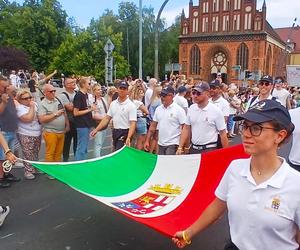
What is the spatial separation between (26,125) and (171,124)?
2565mm

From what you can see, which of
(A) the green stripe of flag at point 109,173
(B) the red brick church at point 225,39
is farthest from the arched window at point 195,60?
(A) the green stripe of flag at point 109,173

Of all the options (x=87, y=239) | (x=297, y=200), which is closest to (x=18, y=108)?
(x=87, y=239)

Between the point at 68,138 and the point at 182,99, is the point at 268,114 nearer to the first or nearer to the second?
the point at 68,138

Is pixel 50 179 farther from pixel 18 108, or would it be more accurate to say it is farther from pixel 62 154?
pixel 18 108

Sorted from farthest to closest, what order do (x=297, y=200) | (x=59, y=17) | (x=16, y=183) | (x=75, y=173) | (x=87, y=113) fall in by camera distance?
(x=59, y=17)
(x=87, y=113)
(x=16, y=183)
(x=75, y=173)
(x=297, y=200)

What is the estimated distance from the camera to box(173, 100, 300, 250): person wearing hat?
1985 millimetres

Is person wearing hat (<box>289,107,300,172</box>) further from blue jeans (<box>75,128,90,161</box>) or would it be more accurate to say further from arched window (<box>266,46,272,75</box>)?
arched window (<box>266,46,272,75</box>)

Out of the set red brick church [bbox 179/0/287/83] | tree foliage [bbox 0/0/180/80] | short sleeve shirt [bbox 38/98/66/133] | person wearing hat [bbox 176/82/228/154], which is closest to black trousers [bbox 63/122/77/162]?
short sleeve shirt [bbox 38/98/66/133]

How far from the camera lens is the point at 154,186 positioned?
15.8 ft

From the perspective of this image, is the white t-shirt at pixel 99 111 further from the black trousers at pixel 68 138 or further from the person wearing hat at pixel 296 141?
the person wearing hat at pixel 296 141

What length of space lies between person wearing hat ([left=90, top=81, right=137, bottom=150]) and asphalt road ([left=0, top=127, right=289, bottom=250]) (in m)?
1.29

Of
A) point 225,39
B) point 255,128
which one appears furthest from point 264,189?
point 225,39

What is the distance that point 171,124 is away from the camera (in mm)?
6289

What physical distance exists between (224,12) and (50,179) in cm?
5960
